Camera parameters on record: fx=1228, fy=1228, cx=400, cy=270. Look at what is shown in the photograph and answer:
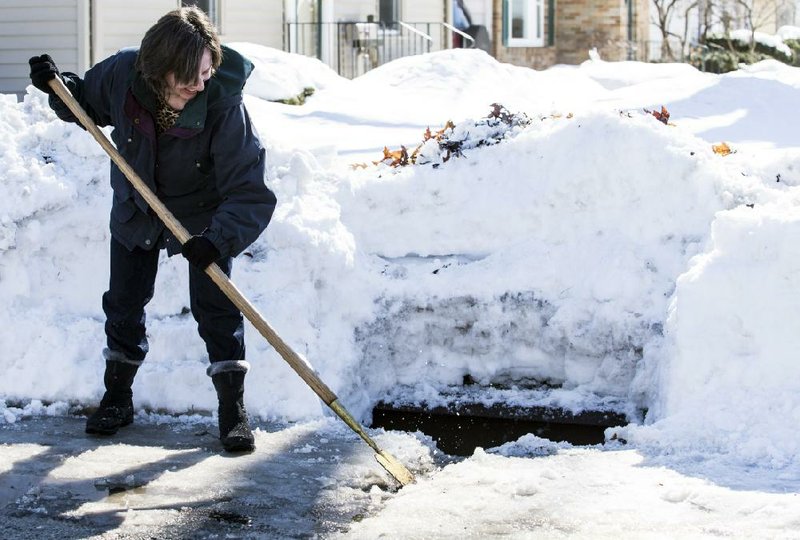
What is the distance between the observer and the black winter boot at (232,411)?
4883mm

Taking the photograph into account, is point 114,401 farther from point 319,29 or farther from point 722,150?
point 319,29

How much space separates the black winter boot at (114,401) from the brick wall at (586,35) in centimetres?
1947

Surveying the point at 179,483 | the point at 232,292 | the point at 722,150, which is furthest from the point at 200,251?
the point at 722,150

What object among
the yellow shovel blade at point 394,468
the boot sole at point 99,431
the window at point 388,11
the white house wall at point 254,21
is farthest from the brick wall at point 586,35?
the yellow shovel blade at point 394,468

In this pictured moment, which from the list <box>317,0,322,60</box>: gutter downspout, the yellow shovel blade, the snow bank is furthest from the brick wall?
the yellow shovel blade

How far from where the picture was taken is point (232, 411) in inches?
195

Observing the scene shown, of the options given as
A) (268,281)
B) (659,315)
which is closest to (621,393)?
(659,315)

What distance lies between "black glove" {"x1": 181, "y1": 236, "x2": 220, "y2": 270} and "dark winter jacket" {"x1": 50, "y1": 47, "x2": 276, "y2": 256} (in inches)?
1.1

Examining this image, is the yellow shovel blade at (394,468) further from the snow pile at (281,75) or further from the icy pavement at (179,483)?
the snow pile at (281,75)

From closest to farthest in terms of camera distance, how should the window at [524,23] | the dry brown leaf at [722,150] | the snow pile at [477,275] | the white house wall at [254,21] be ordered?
the snow pile at [477,275] → the dry brown leaf at [722,150] → the white house wall at [254,21] → the window at [524,23]

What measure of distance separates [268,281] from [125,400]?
1.09 meters

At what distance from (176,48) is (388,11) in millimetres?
15842

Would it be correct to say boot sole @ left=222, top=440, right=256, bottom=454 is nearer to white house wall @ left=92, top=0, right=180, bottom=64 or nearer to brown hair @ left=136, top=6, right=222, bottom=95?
brown hair @ left=136, top=6, right=222, bottom=95

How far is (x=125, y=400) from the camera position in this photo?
5.20 meters
